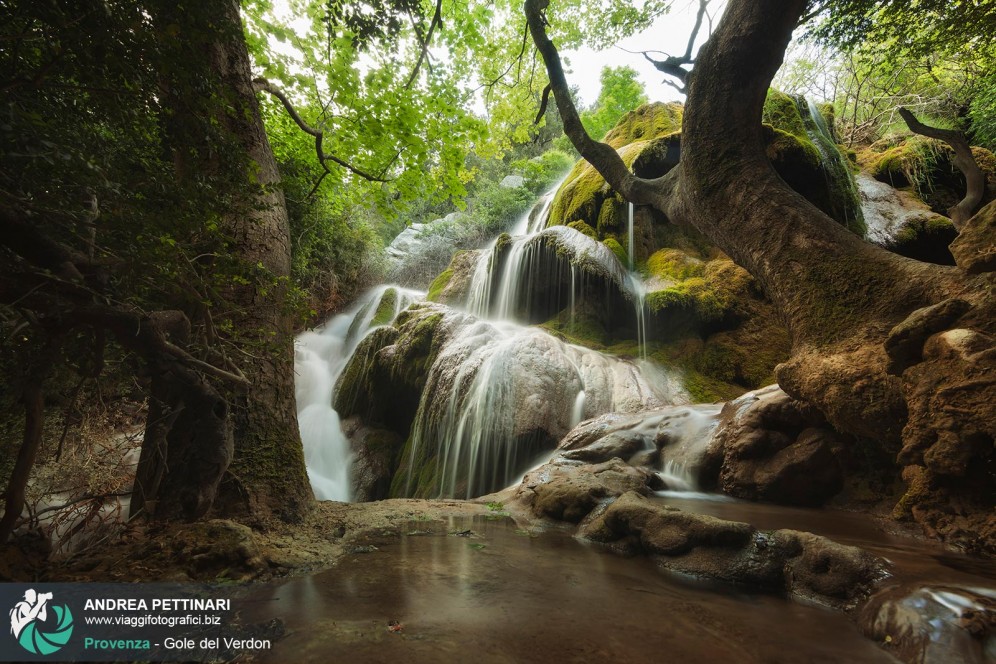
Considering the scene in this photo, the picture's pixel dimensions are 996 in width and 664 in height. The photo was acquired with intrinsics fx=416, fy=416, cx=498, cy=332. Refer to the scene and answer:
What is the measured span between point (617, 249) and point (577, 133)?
18.9ft

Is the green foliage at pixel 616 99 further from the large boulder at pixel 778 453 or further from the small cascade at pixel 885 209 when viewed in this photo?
the large boulder at pixel 778 453

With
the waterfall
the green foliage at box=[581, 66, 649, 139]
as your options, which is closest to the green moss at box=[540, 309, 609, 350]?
the waterfall

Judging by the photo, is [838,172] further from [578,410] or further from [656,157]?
[578,410]

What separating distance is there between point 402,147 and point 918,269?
741 centimetres

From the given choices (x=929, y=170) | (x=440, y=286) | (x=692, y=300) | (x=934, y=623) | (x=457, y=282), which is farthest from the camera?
(x=440, y=286)

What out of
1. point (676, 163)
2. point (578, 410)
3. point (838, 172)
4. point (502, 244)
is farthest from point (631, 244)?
point (578, 410)

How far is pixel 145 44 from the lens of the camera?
2.12m

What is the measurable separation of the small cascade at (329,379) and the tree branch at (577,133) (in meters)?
5.95

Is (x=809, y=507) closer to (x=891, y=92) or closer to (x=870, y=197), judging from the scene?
(x=870, y=197)

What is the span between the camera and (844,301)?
372cm

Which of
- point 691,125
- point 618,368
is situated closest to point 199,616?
point 691,125

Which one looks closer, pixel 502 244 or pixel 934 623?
pixel 934 623

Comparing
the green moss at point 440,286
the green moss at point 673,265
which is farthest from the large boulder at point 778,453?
the green moss at point 440,286

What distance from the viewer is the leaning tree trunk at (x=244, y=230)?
244cm
